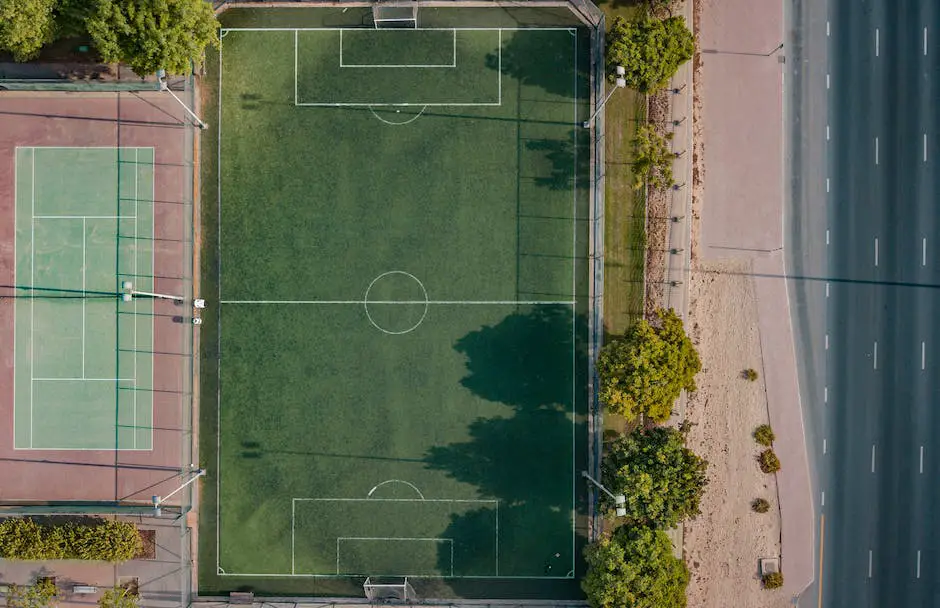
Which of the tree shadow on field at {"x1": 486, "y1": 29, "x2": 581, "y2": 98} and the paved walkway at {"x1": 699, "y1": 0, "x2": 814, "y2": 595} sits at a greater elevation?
the tree shadow on field at {"x1": 486, "y1": 29, "x2": 581, "y2": 98}

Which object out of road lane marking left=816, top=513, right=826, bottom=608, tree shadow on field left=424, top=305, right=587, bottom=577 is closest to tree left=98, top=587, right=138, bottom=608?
tree shadow on field left=424, top=305, right=587, bottom=577

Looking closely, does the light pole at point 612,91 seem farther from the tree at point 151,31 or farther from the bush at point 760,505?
the bush at point 760,505

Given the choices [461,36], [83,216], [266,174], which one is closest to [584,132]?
[461,36]

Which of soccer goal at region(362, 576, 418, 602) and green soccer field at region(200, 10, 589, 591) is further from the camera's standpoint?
green soccer field at region(200, 10, 589, 591)

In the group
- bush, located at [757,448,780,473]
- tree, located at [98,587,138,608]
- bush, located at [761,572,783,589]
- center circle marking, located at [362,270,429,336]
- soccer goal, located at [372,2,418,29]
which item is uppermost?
soccer goal, located at [372,2,418,29]

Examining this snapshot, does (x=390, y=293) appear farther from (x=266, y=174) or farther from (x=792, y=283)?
(x=792, y=283)

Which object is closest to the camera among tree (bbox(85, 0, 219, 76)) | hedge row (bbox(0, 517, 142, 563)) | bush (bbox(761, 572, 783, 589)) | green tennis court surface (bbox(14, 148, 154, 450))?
tree (bbox(85, 0, 219, 76))

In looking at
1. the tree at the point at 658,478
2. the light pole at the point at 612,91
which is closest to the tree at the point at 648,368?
the tree at the point at 658,478

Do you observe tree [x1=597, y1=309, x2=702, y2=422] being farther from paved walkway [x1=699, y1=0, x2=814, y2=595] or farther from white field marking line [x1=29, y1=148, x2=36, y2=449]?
white field marking line [x1=29, y1=148, x2=36, y2=449]
